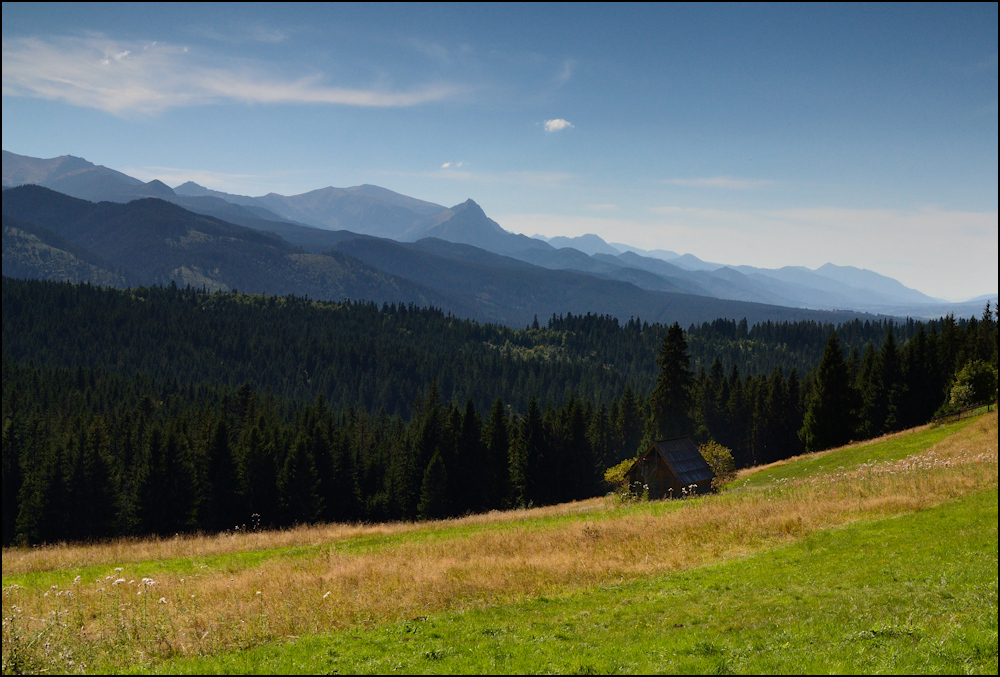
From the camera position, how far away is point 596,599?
17.2 meters

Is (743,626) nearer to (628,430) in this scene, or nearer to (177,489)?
(177,489)

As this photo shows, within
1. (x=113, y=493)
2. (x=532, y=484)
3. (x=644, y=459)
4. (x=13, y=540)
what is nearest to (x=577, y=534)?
(x=644, y=459)

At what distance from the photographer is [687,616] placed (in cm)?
1475

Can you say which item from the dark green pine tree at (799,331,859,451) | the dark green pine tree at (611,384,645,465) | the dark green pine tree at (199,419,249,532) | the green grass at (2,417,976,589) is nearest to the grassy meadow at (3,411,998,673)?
the green grass at (2,417,976,589)

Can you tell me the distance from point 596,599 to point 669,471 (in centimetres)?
3224

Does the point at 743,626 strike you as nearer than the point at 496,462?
Yes

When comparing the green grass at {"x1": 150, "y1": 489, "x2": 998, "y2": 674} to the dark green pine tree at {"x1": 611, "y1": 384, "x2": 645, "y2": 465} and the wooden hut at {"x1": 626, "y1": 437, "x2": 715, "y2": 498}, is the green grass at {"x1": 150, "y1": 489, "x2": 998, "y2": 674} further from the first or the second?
the dark green pine tree at {"x1": 611, "y1": 384, "x2": 645, "y2": 465}

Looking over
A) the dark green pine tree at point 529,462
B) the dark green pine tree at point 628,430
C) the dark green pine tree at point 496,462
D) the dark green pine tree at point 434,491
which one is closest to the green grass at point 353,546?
the dark green pine tree at point 529,462

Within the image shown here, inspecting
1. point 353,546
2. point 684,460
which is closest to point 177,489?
point 353,546

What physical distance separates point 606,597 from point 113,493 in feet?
265

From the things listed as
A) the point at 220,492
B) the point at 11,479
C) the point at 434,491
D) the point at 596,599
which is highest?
the point at 596,599

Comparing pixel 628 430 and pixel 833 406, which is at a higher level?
pixel 833 406

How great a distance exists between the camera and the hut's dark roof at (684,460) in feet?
153

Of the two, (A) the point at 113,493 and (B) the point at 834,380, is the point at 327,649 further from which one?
(A) the point at 113,493
